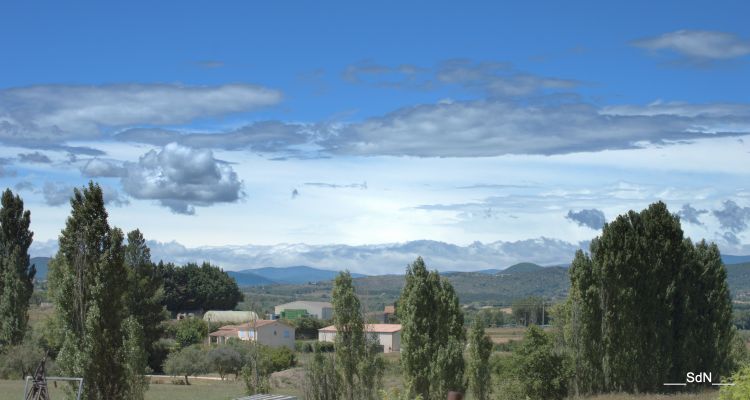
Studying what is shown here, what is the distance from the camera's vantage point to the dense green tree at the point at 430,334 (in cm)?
3184

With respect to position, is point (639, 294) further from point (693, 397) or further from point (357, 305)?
point (357, 305)

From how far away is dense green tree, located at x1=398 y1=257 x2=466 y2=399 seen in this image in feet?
104

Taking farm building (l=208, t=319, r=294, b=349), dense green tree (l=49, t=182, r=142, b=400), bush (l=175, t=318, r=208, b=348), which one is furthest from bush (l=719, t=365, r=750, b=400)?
farm building (l=208, t=319, r=294, b=349)

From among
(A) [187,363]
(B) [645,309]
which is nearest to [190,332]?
(A) [187,363]

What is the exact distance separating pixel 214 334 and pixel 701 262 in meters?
60.1

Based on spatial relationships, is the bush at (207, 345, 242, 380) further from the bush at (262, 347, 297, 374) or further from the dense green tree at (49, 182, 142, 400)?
the dense green tree at (49, 182, 142, 400)

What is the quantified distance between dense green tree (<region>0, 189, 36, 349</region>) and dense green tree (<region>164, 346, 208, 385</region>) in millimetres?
10766

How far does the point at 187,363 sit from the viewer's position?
62.6 m

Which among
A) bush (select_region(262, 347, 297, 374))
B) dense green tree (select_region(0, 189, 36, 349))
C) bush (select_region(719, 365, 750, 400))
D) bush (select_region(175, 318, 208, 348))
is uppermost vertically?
dense green tree (select_region(0, 189, 36, 349))

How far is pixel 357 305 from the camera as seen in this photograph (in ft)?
101

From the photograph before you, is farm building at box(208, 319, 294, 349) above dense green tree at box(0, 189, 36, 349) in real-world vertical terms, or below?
below

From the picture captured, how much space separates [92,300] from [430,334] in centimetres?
1386

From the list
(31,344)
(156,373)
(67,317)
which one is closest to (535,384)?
(67,317)

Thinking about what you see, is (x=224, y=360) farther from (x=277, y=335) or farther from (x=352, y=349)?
(x=352, y=349)
